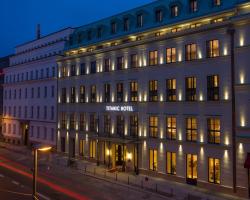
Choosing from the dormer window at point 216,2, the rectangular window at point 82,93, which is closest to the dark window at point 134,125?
the rectangular window at point 82,93

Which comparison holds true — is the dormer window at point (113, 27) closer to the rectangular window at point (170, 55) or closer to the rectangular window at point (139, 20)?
the rectangular window at point (139, 20)

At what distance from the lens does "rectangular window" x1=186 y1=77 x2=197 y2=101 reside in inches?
1430

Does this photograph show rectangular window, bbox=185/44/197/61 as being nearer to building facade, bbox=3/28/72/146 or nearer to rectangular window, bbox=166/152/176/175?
rectangular window, bbox=166/152/176/175

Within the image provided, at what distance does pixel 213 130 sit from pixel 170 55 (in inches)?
417

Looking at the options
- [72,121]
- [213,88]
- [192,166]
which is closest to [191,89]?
[213,88]

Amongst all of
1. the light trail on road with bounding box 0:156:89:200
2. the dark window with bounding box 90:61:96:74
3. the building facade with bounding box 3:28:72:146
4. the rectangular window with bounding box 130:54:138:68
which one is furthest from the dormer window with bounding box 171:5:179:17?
the building facade with bounding box 3:28:72:146

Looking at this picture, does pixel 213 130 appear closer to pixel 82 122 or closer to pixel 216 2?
pixel 216 2

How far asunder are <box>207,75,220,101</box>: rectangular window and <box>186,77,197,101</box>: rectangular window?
6.08ft

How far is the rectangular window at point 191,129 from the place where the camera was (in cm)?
3612

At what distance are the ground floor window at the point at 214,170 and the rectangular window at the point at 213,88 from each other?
6466mm

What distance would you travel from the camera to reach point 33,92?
69750 millimetres

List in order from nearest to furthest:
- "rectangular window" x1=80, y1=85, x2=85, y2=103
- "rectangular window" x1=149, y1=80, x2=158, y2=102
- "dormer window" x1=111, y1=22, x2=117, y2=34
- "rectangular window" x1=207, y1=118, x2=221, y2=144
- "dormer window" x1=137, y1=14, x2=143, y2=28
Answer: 1. "rectangular window" x1=207, y1=118, x2=221, y2=144
2. "rectangular window" x1=149, y1=80, x2=158, y2=102
3. "dormer window" x1=137, y1=14, x2=143, y2=28
4. "dormer window" x1=111, y1=22, x2=117, y2=34
5. "rectangular window" x1=80, y1=85, x2=85, y2=103

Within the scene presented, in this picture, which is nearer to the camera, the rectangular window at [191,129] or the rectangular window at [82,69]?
the rectangular window at [191,129]

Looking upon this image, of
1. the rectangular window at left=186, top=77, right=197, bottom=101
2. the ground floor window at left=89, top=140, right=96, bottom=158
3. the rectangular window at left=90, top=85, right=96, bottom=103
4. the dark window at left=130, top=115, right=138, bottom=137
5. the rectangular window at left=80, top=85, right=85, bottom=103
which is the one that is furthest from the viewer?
the rectangular window at left=80, top=85, right=85, bottom=103
